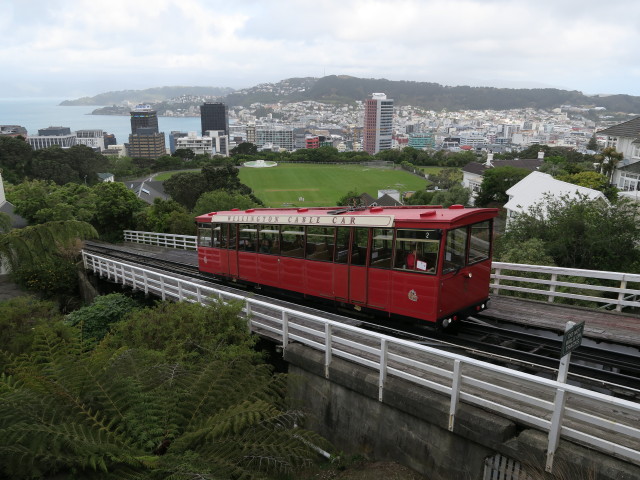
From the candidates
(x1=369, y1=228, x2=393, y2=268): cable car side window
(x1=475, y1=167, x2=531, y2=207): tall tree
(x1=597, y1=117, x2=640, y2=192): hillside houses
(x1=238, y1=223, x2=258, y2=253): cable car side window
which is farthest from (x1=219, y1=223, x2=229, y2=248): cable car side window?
(x1=475, y1=167, x2=531, y2=207): tall tree

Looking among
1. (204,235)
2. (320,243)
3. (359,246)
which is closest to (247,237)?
(204,235)

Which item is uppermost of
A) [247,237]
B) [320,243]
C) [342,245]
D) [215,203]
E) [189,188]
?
[342,245]

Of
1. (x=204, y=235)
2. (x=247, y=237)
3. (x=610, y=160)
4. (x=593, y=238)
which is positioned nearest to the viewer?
(x=247, y=237)

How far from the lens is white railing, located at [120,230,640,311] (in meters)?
10.8

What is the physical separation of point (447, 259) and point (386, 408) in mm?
3325

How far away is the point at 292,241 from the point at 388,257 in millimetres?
3263

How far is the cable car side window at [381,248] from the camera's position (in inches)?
397

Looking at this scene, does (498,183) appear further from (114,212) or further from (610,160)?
(114,212)

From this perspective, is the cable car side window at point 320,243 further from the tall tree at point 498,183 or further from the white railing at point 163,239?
the tall tree at point 498,183

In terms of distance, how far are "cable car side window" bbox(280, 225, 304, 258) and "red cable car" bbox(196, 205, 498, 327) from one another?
3 cm

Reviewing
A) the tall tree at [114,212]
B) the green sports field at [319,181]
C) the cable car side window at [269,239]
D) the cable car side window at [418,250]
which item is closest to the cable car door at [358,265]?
the cable car side window at [418,250]

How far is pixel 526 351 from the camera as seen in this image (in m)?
9.38

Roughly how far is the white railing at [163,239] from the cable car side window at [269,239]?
1171cm

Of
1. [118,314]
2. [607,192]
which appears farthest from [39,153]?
[607,192]
